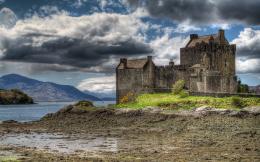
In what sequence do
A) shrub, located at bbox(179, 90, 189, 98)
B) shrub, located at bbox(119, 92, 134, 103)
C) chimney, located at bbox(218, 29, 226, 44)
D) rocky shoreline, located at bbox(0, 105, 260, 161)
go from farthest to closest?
A: chimney, located at bbox(218, 29, 226, 44) → shrub, located at bbox(119, 92, 134, 103) → shrub, located at bbox(179, 90, 189, 98) → rocky shoreline, located at bbox(0, 105, 260, 161)

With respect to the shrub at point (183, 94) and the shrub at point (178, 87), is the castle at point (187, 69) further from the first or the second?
the shrub at point (183, 94)

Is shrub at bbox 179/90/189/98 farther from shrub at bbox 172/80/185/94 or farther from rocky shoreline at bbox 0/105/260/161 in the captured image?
rocky shoreline at bbox 0/105/260/161

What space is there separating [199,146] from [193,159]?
5.90 meters

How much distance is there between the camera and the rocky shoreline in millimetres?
25047

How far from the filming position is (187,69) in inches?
2566

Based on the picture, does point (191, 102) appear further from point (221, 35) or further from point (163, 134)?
point (221, 35)

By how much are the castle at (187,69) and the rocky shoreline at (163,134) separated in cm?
1031

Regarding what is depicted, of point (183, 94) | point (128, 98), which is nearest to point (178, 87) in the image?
point (183, 94)

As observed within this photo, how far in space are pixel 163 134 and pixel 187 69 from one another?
2880 centimetres

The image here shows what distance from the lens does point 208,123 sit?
4059 centimetres

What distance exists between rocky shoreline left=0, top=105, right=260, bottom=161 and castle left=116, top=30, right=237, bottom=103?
1031 cm

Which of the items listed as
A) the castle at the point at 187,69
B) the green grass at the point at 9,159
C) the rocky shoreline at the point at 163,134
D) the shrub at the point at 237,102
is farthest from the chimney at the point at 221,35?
the green grass at the point at 9,159

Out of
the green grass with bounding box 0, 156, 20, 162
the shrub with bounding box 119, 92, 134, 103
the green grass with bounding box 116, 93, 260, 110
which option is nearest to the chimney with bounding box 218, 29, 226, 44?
the green grass with bounding box 116, 93, 260, 110

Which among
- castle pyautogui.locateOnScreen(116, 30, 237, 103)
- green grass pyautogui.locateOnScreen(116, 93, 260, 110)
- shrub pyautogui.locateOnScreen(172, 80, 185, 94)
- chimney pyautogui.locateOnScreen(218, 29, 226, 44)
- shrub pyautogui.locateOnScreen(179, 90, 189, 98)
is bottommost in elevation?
green grass pyautogui.locateOnScreen(116, 93, 260, 110)
